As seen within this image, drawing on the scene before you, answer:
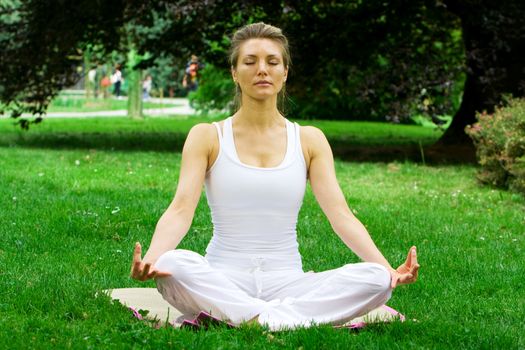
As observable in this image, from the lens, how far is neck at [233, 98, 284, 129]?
490cm

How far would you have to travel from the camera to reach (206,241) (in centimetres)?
738

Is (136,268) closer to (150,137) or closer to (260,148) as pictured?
(260,148)

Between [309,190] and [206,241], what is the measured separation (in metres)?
3.04

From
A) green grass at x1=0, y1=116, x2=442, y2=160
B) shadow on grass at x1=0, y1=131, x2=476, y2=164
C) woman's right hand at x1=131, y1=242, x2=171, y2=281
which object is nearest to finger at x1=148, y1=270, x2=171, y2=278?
woman's right hand at x1=131, y1=242, x2=171, y2=281

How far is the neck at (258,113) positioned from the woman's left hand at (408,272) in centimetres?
102

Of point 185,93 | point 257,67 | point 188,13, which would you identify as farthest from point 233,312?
point 185,93

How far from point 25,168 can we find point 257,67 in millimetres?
7377

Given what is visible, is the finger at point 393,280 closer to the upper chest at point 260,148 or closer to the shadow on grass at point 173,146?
the upper chest at point 260,148

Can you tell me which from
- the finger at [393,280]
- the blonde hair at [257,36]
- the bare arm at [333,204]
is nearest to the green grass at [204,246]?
the finger at [393,280]

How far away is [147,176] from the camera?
36.2 ft

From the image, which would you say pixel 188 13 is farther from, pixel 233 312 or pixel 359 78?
pixel 233 312

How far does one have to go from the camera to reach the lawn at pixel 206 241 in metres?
4.52

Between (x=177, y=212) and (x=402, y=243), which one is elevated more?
(x=177, y=212)

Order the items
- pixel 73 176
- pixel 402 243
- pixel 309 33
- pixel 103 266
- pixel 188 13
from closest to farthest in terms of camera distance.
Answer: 1. pixel 103 266
2. pixel 402 243
3. pixel 73 176
4. pixel 188 13
5. pixel 309 33
